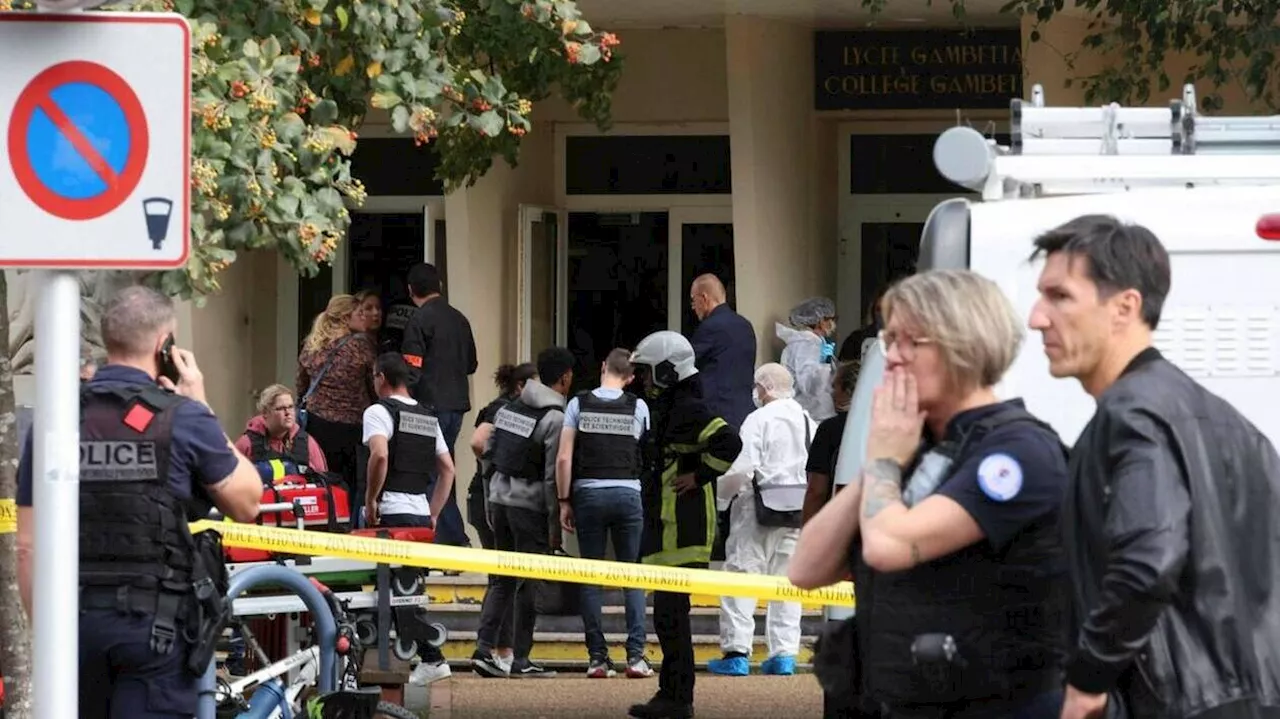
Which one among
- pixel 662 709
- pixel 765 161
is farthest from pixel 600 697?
pixel 765 161

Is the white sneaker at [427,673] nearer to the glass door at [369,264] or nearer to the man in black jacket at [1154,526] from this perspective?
the glass door at [369,264]

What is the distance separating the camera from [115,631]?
19.9 feet

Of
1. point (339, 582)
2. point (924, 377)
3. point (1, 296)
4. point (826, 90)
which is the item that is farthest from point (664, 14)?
point (924, 377)

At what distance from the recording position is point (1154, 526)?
4.05 metres

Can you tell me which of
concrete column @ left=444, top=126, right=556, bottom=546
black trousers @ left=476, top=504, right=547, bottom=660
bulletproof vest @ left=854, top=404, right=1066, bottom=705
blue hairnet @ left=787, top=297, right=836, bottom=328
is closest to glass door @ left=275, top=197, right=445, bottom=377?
concrete column @ left=444, top=126, right=556, bottom=546

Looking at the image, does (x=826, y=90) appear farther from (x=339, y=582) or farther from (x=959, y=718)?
(x=959, y=718)

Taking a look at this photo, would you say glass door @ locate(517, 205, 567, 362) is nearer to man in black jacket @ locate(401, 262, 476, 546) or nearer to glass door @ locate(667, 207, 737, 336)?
glass door @ locate(667, 207, 737, 336)

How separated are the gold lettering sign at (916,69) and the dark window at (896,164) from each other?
53 centimetres

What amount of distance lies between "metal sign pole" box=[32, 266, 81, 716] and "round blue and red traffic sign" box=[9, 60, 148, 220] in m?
0.26

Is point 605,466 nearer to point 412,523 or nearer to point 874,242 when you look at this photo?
point 412,523

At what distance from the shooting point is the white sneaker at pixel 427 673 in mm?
11961

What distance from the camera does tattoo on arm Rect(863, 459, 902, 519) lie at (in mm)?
4324

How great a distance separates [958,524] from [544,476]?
832cm

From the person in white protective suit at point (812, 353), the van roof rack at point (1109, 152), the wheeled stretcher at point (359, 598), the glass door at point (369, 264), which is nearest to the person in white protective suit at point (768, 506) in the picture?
the person in white protective suit at point (812, 353)
